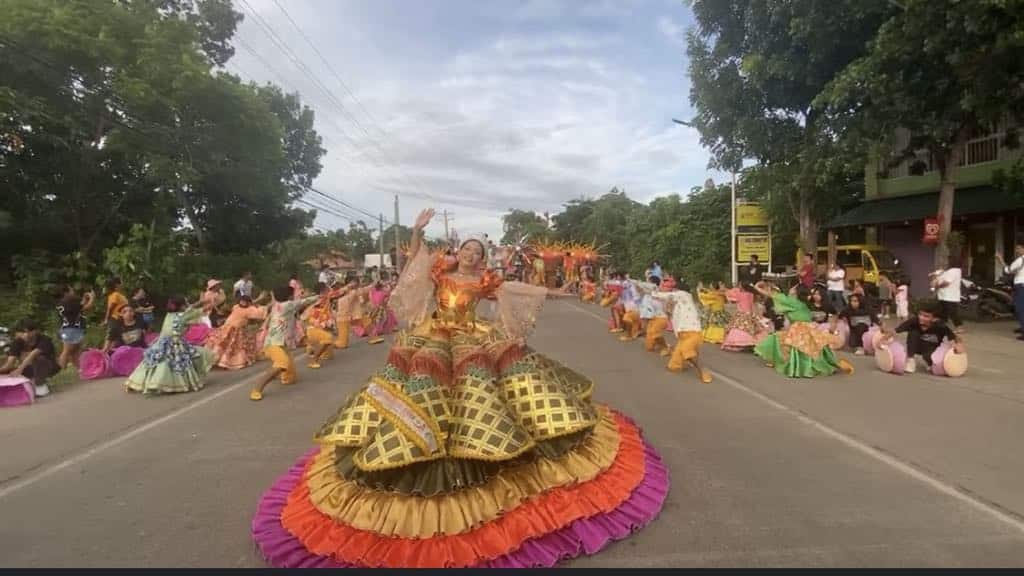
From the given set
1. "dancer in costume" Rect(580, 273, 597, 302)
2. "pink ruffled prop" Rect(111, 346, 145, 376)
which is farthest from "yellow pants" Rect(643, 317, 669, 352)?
"dancer in costume" Rect(580, 273, 597, 302)

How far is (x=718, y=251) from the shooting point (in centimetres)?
2972

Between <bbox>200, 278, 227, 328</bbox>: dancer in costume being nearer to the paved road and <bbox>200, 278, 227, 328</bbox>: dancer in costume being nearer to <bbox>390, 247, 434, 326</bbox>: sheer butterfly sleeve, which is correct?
the paved road

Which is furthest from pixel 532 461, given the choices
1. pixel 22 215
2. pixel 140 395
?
pixel 22 215

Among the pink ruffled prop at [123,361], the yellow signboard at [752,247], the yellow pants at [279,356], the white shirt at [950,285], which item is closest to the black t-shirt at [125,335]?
the pink ruffled prop at [123,361]

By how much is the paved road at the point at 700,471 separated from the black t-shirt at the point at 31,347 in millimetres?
771

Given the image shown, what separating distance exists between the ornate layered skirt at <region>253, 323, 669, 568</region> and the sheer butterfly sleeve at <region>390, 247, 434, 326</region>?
81 cm

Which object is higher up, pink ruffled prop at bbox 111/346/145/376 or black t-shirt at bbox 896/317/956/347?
black t-shirt at bbox 896/317/956/347

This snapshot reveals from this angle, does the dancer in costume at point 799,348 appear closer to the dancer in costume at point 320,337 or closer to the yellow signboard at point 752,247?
the dancer in costume at point 320,337

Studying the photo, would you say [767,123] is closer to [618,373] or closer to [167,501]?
[618,373]

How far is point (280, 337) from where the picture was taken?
345 inches

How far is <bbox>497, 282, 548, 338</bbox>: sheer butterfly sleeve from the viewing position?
511 centimetres

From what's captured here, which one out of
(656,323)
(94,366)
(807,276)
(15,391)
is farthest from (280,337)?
(807,276)

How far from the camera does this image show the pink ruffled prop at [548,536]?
3.29m

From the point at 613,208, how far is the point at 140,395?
42.2 meters
